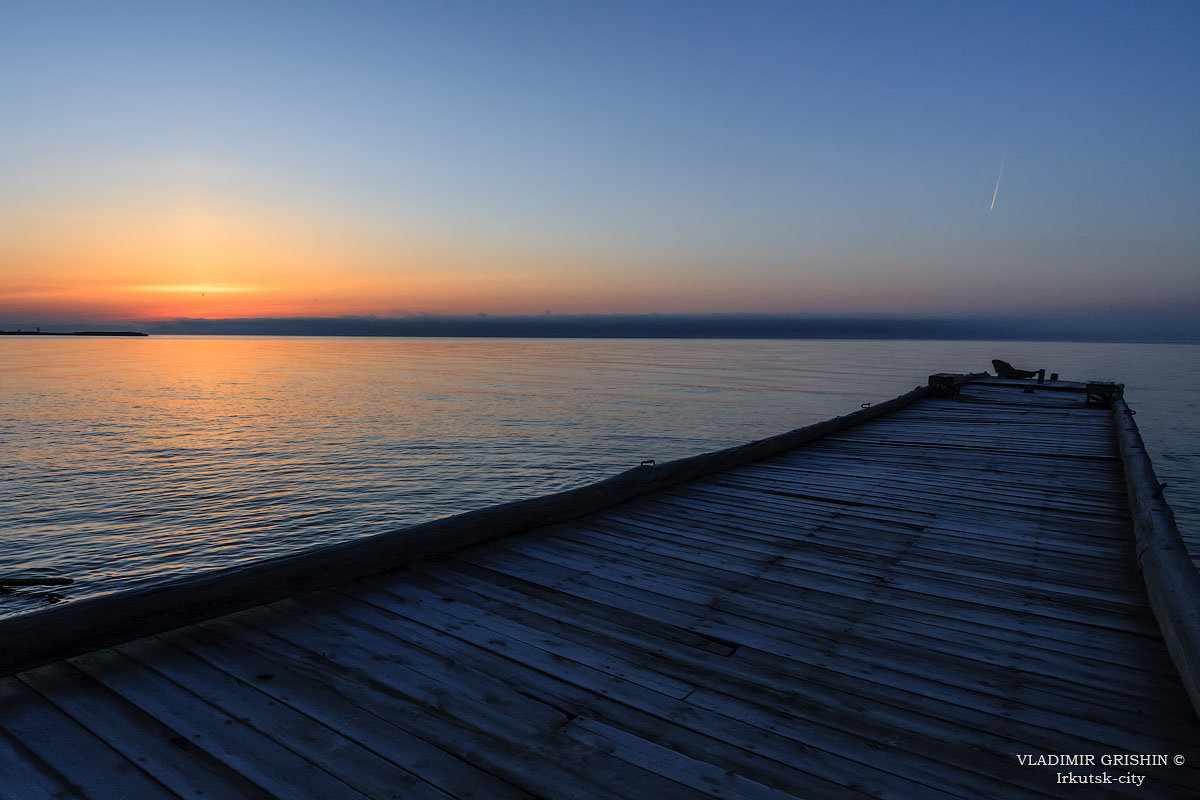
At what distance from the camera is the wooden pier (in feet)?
8.77

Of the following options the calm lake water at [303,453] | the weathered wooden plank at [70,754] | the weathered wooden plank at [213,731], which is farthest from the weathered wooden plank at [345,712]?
the calm lake water at [303,453]

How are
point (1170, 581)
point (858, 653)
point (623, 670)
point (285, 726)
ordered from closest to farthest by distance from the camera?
point (285, 726) → point (623, 670) → point (858, 653) → point (1170, 581)

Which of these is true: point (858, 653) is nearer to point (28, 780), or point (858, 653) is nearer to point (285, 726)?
point (285, 726)

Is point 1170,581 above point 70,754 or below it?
above

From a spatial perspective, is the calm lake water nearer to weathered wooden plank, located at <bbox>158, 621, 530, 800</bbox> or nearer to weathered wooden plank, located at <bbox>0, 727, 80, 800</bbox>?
weathered wooden plank, located at <bbox>158, 621, 530, 800</bbox>

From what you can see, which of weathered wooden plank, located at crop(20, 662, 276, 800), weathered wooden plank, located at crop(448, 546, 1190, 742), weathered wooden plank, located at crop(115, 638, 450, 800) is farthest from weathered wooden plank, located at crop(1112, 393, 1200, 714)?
weathered wooden plank, located at crop(20, 662, 276, 800)

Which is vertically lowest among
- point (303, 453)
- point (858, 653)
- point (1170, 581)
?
point (303, 453)

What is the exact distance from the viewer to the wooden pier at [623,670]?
2.67 metres

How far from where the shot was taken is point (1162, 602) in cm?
408

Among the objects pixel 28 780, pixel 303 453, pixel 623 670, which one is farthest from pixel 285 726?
pixel 303 453

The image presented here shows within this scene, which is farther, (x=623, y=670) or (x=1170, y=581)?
(x=1170, y=581)

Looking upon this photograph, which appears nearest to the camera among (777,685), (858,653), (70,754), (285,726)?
(70,754)

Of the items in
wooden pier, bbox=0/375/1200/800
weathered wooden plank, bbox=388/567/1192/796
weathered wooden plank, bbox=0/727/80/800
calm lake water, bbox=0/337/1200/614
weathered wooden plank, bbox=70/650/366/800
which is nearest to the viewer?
weathered wooden plank, bbox=0/727/80/800

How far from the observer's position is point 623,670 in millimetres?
3537
